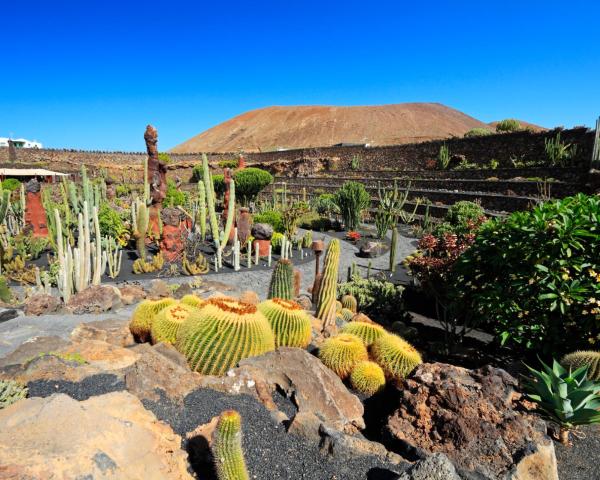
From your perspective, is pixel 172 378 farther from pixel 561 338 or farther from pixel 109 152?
pixel 109 152

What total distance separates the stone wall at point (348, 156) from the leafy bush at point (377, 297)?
1284 centimetres

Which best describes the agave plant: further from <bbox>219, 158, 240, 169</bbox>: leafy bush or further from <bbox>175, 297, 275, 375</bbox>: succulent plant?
<bbox>219, 158, 240, 169</bbox>: leafy bush

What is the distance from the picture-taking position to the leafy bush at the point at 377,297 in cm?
793

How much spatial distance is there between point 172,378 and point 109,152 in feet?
144

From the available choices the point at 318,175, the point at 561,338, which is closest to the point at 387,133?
the point at 318,175

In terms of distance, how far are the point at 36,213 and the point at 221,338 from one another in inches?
449

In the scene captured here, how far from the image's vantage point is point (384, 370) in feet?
12.7

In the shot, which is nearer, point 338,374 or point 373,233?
point 338,374

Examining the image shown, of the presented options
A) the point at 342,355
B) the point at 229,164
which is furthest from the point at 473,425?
the point at 229,164

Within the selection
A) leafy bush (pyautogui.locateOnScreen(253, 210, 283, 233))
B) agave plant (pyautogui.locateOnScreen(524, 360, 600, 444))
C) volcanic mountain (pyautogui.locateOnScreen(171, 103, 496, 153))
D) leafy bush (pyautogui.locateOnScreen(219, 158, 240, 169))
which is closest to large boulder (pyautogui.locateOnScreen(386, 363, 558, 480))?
agave plant (pyautogui.locateOnScreen(524, 360, 600, 444))

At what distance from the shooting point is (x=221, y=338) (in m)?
3.43

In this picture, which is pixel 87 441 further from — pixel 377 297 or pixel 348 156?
pixel 348 156

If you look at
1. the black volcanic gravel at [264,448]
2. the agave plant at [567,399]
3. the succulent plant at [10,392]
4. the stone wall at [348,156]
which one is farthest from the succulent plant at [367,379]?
the stone wall at [348,156]

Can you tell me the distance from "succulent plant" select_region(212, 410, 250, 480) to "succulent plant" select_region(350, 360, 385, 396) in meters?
1.80
